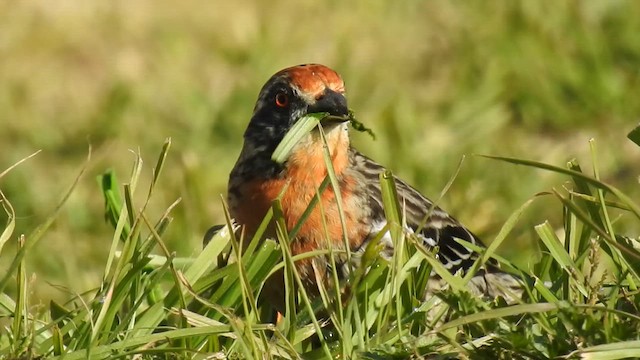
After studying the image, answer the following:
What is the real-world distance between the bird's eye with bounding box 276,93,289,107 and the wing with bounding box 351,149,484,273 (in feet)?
1.23

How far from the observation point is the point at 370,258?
390 cm

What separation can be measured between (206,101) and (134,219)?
4274mm

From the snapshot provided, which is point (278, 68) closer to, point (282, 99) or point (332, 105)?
point (282, 99)

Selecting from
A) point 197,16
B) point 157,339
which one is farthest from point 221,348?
point 197,16

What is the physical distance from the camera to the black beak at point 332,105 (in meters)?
5.19

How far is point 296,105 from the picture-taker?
217 inches

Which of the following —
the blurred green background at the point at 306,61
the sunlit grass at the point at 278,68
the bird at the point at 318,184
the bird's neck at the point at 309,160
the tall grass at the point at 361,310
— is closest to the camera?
the tall grass at the point at 361,310

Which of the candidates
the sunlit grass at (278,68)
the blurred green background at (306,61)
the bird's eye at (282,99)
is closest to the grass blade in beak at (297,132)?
the bird's eye at (282,99)

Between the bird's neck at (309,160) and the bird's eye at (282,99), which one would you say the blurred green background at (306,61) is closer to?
the bird's eye at (282,99)

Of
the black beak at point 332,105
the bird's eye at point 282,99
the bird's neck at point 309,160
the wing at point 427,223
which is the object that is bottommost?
the wing at point 427,223

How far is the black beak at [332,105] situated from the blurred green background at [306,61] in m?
1.44

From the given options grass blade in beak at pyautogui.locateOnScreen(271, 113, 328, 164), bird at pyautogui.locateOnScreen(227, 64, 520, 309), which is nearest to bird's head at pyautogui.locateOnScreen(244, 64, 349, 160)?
bird at pyautogui.locateOnScreen(227, 64, 520, 309)

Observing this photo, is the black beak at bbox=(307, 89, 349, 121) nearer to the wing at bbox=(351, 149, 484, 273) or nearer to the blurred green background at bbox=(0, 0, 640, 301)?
the wing at bbox=(351, 149, 484, 273)

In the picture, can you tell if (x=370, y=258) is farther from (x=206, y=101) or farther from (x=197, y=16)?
(x=197, y=16)
